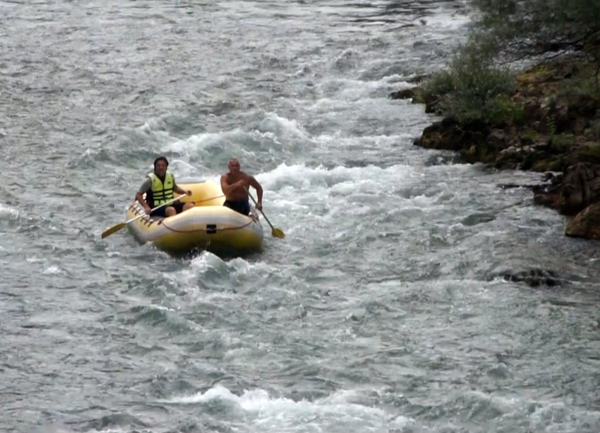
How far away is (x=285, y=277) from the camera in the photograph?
16297 millimetres

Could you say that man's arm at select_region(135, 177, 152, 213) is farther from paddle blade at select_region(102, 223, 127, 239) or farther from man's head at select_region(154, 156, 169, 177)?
paddle blade at select_region(102, 223, 127, 239)

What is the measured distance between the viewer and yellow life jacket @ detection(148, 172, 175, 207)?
18.2m

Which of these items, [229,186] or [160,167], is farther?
[160,167]

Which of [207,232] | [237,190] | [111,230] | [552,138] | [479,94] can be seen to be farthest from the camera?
[479,94]

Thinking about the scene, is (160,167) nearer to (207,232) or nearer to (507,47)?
(207,232)

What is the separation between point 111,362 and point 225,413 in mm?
1884

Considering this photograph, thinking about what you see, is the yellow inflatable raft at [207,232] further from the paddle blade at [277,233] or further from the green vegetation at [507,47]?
the green vegetation at [507,47]

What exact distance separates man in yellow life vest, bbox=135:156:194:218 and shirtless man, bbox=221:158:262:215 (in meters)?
0.57

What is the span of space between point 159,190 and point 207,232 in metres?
1.58

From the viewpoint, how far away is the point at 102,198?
20.1m

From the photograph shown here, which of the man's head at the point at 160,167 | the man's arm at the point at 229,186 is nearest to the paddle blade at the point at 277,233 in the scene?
the man's arm at the point at 229,186

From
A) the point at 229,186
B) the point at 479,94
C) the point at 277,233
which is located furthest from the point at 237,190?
the point at 479,94

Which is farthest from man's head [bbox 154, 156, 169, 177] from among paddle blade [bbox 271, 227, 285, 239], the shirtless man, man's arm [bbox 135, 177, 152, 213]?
paddle blade [bbox 271, 227, 285, 239]

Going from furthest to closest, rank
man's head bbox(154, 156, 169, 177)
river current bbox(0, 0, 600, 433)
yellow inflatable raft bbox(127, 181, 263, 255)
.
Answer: man's head bbox(154, 156, 169, 177), yellow inflatable raft bbox(127, 181, 263, 255), river current bbox(0, 0, 600, 433)
